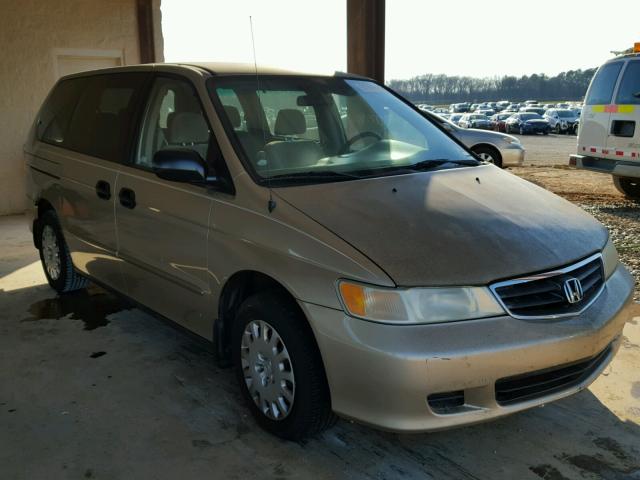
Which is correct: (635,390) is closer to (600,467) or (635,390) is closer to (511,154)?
(600,467)

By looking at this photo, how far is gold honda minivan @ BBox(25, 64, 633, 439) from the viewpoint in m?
2.45

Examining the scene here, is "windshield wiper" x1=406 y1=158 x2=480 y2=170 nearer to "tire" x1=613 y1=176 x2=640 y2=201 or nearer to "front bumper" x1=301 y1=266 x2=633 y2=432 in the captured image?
"front bumper" x1=301 y1=266 x2=633 y2=432

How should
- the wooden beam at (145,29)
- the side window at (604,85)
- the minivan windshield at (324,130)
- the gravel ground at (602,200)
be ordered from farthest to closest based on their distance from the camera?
the wooden beam at (145,29) → the side window at (604,85) → the gravel ground at (602,200) → the minivan windshield at (324,130)

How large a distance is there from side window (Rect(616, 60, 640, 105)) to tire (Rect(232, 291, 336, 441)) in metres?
7.70

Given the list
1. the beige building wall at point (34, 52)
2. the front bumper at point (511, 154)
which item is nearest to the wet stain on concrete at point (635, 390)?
the beige building wall at point (34, 52)

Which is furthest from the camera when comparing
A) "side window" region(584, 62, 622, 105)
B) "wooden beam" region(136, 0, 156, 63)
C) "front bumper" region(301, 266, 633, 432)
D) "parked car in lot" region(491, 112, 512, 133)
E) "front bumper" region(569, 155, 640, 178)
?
"parked car in lot" region(491, 112, 512, 133)

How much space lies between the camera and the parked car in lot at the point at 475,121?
132 ft

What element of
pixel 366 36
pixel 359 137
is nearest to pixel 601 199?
pixel 366 36

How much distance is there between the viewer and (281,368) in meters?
2.81

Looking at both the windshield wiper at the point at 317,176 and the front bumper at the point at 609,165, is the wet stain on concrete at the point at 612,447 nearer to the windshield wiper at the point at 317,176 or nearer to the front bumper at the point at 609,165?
the windshield wiper at the point at 317,176

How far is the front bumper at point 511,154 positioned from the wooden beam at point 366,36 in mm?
6112

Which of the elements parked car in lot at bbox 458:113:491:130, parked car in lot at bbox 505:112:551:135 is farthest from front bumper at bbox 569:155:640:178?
parked car in lot at bbox 458:113:491:130

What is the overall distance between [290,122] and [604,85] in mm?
7301

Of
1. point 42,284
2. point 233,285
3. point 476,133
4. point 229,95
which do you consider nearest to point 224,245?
point 233,285
